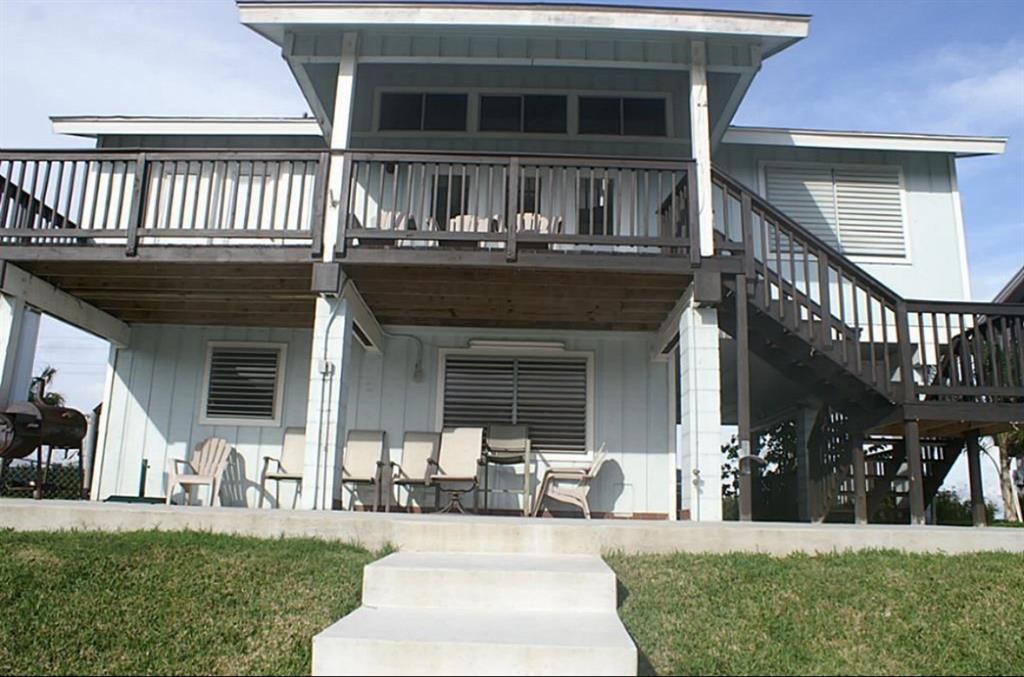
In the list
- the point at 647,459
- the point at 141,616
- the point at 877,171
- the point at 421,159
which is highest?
the point at 877,171

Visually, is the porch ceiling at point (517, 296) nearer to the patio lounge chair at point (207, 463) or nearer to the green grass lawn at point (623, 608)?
the patio lounge chair at point (207, 463)

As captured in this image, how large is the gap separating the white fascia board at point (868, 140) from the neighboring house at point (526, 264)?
3 cm

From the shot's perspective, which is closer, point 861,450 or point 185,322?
point 861,450

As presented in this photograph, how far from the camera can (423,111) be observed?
9.38 meters

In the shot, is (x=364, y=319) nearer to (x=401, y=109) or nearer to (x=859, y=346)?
(x=401, y=109)

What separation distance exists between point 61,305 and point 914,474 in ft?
26.8

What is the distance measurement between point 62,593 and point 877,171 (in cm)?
926

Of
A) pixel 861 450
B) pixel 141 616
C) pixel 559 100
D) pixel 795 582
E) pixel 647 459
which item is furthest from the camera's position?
pixel 559 100

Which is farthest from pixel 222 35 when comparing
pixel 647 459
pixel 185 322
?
pixel 647 459

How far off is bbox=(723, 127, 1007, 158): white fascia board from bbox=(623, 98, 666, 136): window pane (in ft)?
2.58

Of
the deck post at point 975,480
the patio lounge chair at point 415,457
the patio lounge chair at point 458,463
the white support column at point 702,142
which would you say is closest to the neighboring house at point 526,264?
the white support column at point 702,142

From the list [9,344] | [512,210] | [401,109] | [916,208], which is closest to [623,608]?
[512,210]

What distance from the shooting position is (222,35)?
11688 millimetres

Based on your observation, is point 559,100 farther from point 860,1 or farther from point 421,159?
point 860,1
